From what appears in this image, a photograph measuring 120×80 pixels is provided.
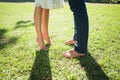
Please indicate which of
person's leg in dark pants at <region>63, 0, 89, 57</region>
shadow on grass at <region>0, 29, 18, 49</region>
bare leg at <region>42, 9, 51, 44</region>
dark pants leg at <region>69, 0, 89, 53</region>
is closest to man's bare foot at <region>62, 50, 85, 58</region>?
person's leg in dark pants at <region>63, 0, 89, 57</region>

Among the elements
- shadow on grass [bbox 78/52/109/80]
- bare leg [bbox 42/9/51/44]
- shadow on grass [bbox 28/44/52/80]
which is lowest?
shadow on grass [bbox 78/52/109/80]

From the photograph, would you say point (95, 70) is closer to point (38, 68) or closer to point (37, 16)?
point (38, 68)

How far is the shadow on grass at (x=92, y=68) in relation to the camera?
323 centimetres

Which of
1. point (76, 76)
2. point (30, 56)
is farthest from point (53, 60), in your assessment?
point (76, 76)

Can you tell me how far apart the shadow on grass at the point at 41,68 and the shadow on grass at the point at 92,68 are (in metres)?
0.54

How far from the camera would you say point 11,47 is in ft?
15.2

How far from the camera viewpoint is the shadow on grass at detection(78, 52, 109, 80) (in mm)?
3227

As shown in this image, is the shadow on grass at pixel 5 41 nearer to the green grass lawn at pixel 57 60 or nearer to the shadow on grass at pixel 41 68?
the green grass lawn at pixel 57 60

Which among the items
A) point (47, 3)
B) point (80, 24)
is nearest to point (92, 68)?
point (80, 24)

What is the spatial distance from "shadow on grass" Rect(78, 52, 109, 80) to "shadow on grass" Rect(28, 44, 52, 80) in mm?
542

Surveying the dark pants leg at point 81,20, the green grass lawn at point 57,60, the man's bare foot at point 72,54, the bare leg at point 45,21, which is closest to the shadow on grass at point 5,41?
the green grass lawn at point 57,60

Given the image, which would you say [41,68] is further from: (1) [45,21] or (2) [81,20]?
(1) [45,21]

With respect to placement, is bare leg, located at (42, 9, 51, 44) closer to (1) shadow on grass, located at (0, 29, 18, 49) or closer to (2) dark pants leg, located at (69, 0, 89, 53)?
(1) shadow on grass, located at (0, 29, 18, 49)

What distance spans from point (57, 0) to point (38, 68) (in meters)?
1.35
